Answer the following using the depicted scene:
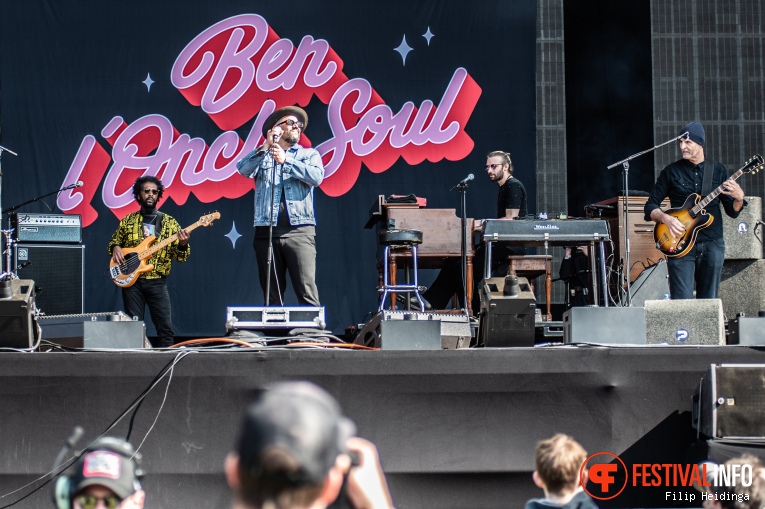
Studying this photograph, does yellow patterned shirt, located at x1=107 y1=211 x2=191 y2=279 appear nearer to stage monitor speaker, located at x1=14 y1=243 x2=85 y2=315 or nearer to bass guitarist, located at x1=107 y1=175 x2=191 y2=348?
bass guitarist, located at x1=107 y1=175 x2=191 y2=348

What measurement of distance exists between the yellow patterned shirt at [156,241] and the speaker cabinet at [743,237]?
454cm

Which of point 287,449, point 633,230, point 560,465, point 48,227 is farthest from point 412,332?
point 48,227

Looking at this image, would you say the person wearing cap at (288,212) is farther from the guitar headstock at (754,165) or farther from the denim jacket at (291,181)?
the guitar headstock at (754,165)

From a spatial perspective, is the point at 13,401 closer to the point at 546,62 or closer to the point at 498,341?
the point at 498,341

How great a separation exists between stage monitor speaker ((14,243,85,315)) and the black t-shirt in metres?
3.77

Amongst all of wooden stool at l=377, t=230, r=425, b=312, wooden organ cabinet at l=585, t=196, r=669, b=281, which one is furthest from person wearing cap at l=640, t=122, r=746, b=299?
wooden stool at l=377, t=230, r=425, b=312

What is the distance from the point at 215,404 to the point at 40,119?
19.9 feet

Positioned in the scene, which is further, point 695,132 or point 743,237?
point 743,237

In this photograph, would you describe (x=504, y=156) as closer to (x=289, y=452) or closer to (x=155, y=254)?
(x=155, y=254)

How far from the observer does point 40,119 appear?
31.4ft

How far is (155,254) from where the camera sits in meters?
8.27

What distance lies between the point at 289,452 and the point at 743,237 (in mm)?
7654

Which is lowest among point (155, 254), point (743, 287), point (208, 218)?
point (743, 287)

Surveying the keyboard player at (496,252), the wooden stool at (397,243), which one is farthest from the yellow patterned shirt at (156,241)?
the keyboard player at (496,252)
